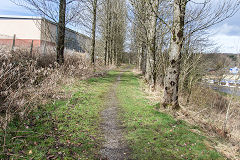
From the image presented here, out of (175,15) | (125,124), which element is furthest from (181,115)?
(175,15)

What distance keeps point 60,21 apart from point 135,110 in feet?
23.3

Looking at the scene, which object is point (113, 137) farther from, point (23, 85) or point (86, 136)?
point (23, 85)

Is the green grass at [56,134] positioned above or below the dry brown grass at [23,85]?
below

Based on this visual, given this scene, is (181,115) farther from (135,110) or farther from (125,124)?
(125,124)

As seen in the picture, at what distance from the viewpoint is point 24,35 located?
29.7 m

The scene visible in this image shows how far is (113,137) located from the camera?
430 centimetres

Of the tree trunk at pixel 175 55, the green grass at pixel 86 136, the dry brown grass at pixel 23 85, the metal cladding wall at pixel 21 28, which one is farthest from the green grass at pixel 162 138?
the metal cladding wall at pixel 21 28

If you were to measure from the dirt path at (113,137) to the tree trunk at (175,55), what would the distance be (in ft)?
7.09

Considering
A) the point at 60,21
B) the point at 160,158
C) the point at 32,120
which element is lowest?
the point at 160,158

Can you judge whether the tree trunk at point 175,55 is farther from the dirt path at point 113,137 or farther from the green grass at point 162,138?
the dirt path at point 113,137

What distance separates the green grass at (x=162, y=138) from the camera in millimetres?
3686

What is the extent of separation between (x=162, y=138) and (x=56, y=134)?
270cm

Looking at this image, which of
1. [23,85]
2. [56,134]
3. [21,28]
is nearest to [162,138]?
[56,134]

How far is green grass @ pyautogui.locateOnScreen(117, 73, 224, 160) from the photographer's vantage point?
3.69 metres
